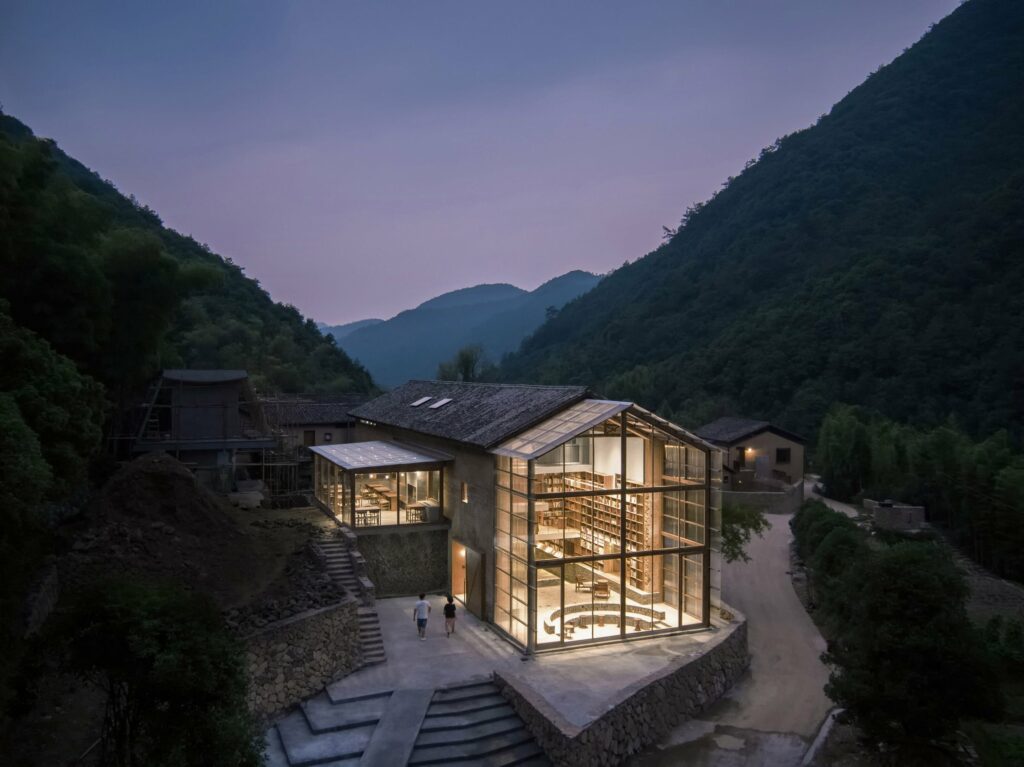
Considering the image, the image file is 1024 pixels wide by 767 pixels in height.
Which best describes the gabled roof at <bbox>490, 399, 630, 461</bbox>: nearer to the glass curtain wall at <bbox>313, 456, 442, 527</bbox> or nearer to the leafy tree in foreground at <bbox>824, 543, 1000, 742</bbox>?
the glass curtain wall at <bbox>313, 456, 442, 527</bbox>

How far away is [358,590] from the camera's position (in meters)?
18.9

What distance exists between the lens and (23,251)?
1606 cm

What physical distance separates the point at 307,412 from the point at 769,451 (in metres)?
24.7

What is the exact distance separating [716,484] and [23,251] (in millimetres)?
16853

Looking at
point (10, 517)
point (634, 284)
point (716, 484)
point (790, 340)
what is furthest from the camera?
point (634, 284)

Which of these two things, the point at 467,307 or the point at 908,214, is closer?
the point at 908,214

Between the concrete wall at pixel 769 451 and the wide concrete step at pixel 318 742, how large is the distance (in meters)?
29.3

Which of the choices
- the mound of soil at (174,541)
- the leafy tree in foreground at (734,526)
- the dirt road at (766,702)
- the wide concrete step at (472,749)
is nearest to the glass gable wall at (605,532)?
the dirt road at (766,702)

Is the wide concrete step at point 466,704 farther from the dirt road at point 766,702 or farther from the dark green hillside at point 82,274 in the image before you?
the dark green hillside at point 82,274

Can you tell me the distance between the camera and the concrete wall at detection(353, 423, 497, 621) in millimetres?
18891

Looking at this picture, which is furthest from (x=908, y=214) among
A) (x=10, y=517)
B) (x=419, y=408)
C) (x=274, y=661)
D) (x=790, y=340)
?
(x=10, y=517)

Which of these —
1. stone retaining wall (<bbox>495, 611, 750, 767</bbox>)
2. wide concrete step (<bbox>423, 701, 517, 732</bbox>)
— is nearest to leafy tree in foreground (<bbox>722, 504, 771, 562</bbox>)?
stone retaining wall (<bbox>495, 611, 750, 767</bbox>)

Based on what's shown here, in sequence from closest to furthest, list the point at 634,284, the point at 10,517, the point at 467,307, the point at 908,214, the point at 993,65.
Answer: the point at 10,517 < the point at 908,214 < the point at 993,65 < the point at 634,284 < the point at 467,307

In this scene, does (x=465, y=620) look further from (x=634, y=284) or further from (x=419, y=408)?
(x=634, y=284)
